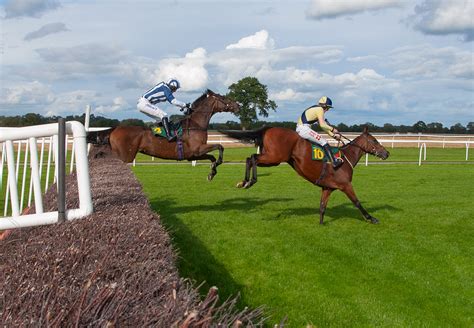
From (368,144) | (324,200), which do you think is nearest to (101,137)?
(324,200)

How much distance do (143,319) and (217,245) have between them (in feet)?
15.7

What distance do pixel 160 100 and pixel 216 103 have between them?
3.55 ft

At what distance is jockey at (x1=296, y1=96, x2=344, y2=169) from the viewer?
8.04 meters

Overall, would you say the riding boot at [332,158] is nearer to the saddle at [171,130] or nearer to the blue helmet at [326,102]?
the blue helmet at [326,102]

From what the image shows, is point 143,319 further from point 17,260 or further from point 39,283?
point 17,260

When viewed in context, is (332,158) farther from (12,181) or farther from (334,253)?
(12,181)

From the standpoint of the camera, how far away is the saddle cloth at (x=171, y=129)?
8820 mm

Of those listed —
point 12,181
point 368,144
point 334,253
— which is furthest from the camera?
point 368,144

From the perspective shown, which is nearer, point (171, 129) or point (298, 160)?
point (298, 160)

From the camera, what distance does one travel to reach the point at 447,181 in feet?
49.6

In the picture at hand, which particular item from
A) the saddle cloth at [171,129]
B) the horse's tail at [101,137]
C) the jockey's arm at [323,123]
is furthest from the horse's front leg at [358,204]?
the horse's tail at [101,137]

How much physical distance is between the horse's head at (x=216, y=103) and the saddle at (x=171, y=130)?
2.10ft

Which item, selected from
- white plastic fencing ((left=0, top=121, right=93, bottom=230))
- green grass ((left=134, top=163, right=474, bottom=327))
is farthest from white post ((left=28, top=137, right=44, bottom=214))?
green grass ((left=134, top=163, right=474, bottom=327))

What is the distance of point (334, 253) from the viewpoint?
6148 mm
